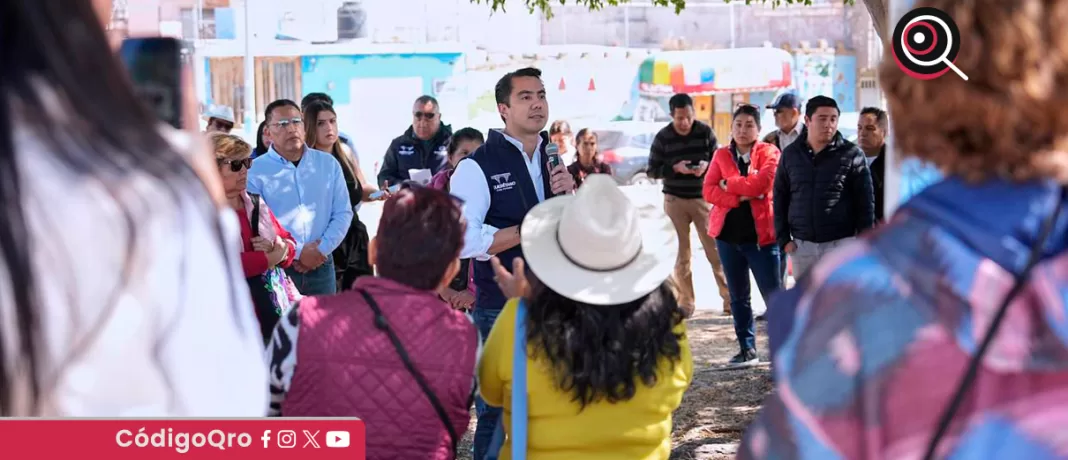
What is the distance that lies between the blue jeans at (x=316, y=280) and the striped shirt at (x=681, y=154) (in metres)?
4.26

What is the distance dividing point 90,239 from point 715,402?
619cm

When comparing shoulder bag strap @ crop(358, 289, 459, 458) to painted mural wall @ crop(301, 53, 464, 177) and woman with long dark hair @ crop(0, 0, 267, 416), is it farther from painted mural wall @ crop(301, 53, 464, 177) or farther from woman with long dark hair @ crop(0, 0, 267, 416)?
painted mural wall @ crop(301, 53, 464, 177)

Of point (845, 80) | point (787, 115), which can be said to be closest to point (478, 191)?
point (787, 115)

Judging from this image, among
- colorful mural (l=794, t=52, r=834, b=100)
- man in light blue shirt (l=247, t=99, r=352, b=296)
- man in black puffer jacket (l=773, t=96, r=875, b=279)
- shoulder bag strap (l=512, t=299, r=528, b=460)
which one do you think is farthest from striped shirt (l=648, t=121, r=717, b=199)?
colorful mural (l=794, t=52, r=834, b=100)

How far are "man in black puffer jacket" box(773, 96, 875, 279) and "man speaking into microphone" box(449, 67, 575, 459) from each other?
2.42 metres

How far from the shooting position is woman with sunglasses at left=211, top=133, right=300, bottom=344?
4727mm

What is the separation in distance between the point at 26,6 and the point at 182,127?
279 millimetres

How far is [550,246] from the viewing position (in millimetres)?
3320

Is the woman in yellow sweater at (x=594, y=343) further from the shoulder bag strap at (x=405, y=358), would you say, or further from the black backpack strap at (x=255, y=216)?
the black backpack strap at (x=255, y=216)

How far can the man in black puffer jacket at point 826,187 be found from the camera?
280 inches

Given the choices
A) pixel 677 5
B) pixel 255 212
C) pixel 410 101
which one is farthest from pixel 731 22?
pixel 255 212

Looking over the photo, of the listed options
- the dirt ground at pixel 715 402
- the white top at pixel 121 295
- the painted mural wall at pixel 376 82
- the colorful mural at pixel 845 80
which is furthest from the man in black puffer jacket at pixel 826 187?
the colorful mural at pixel 845 80

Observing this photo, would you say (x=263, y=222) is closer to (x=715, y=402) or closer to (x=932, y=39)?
(x=715, y=402)

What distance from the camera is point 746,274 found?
7996mm
